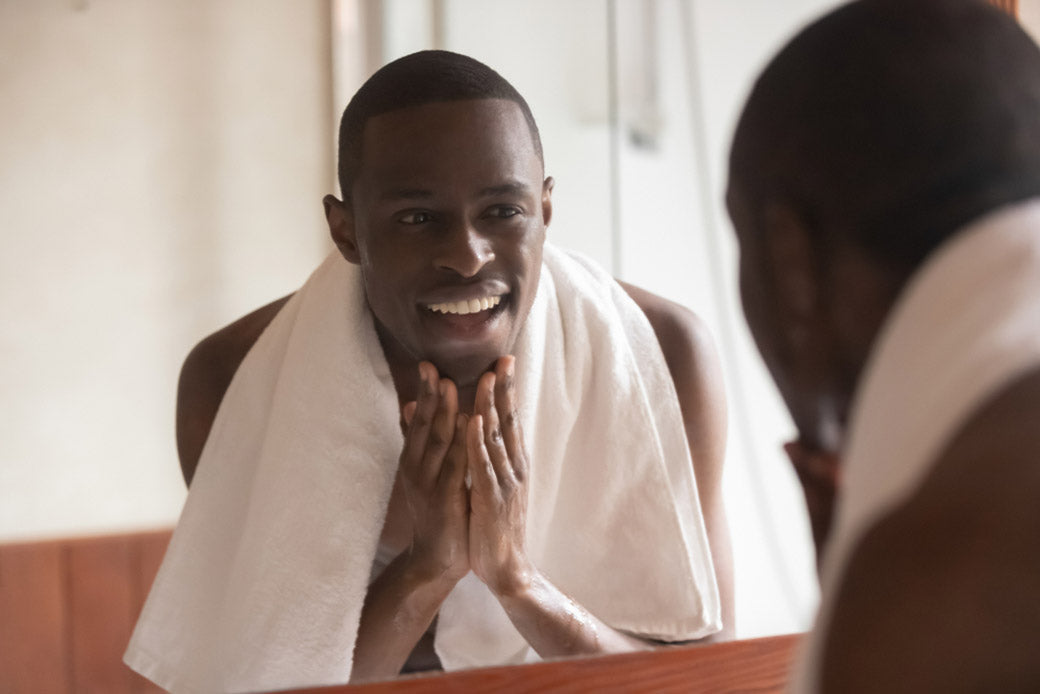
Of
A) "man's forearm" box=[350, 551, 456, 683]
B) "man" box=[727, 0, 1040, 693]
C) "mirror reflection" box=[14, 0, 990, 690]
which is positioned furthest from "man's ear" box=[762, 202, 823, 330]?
"man's forearm" box=[350, 551, 456, 683]

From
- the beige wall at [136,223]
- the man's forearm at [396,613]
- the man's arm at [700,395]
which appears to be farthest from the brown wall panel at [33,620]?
the man's arm at [700,395]

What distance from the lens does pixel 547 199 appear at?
528mm

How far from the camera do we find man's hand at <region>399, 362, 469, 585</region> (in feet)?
1.67

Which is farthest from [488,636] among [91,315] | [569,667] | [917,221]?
[917,221]

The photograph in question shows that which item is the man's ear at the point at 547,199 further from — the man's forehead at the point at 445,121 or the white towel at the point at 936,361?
the white towel at the point at 936,361

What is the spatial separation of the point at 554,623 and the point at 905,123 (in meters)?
0.38

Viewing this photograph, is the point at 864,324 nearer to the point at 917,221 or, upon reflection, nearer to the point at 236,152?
the point at 917,221

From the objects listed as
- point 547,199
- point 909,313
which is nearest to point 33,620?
point 547,199

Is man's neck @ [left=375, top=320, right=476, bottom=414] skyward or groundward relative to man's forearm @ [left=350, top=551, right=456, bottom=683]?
skyward

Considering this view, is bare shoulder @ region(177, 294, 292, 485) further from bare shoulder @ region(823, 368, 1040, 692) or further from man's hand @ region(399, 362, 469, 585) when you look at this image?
bare shoulder @ region(823, 368, 1040, 692)

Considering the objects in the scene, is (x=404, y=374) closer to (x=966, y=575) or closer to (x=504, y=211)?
(x=504, y=211)

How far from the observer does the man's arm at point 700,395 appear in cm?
58

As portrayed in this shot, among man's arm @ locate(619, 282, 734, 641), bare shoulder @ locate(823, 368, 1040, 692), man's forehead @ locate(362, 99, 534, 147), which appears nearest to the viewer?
bare shoulder @ locate(823, 368, 1040, 692)

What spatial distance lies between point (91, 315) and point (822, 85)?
424mm
